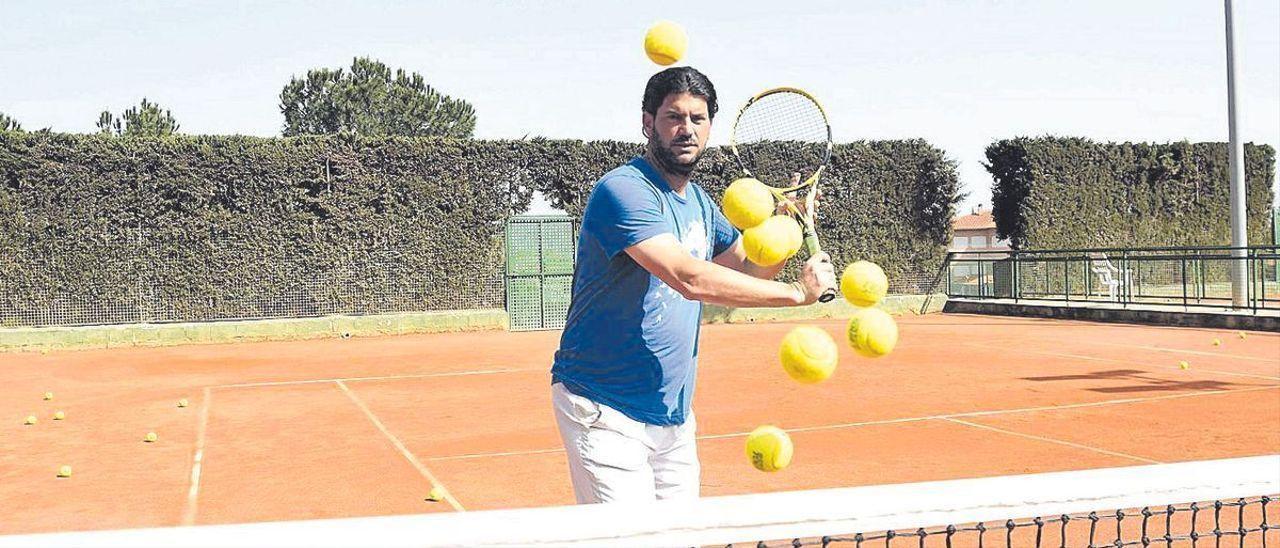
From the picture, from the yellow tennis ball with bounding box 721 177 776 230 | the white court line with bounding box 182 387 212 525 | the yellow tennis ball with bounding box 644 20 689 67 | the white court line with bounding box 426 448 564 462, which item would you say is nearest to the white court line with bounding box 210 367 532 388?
the white court line with bounding box 182 387 212 525

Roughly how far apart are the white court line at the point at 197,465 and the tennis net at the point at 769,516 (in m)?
4.05

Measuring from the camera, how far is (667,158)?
338 cm

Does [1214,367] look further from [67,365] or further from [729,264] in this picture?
[67,365]

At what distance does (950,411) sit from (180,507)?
237 inches

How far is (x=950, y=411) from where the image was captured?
9.73 meters

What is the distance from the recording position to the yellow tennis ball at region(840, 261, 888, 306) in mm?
3541

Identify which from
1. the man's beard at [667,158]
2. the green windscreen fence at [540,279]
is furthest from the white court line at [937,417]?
the green windscreen fence at [540,279]

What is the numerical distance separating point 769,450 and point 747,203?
0.77 m

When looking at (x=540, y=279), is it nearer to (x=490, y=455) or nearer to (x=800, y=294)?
(x=490, y=455)

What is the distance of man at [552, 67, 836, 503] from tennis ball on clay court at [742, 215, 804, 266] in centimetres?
16

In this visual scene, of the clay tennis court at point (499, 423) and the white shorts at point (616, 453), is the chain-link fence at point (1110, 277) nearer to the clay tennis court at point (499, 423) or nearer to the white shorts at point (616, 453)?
the clay tennis court at point (499, 423)

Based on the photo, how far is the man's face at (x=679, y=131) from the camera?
10.8 feet

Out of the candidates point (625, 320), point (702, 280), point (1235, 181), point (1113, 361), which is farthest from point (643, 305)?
point (1235, 181)

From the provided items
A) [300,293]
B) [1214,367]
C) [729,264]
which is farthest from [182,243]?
[729,264]
